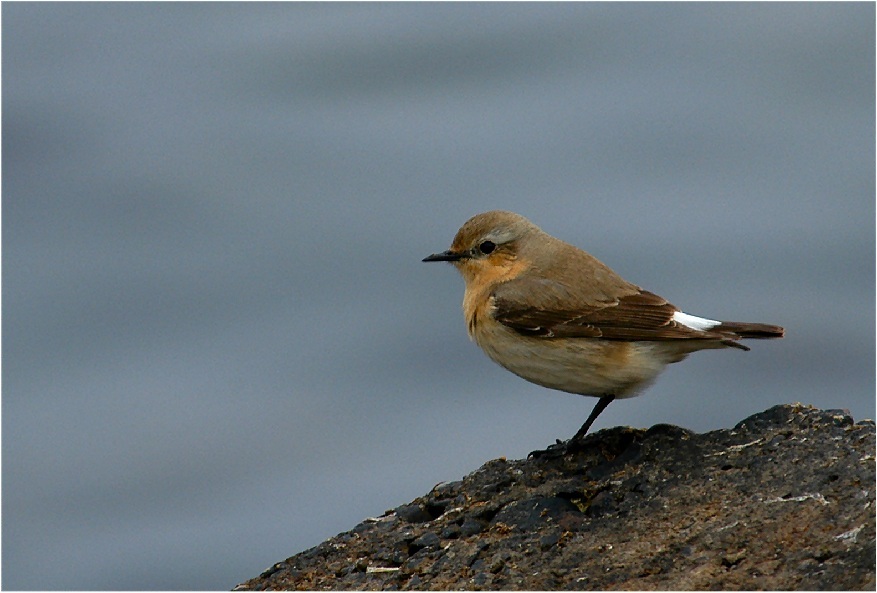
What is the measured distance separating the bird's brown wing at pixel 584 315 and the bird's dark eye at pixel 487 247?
59 cm

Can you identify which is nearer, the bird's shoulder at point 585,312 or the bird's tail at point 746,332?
the bird's tail at point 746,332

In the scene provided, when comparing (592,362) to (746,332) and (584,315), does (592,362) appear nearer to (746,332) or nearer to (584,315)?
(584,315)

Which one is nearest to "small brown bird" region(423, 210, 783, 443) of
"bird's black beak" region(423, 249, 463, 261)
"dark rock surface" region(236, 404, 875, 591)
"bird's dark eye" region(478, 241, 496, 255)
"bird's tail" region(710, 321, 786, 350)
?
"bird's tail" region(710, 321, 786, 350)

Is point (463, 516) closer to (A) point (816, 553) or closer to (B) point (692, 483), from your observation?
(B) point (692, 483)

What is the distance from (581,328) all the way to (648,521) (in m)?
1.74

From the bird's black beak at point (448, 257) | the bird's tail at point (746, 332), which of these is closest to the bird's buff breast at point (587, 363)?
the bird's tail at point (746, 332)

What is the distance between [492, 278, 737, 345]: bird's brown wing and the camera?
21.1ft

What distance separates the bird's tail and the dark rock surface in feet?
1.66

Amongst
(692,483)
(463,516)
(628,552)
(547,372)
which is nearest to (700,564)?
(628,552)

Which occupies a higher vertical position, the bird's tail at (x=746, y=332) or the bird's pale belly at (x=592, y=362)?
the bird's pale belly at (x=592, y=362)

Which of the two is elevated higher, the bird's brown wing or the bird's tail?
the bird's brown wing

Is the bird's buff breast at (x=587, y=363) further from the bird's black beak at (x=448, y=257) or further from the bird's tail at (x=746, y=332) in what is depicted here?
the bird's black beak at (x=448, y=257)

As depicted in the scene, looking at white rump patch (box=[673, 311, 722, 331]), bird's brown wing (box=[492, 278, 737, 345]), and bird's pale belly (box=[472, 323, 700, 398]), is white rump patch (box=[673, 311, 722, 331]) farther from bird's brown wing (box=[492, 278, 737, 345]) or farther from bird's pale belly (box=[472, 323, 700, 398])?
bird's pale belly (box=[472, 323, 700, 398])

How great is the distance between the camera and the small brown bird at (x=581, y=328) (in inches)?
253
